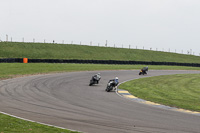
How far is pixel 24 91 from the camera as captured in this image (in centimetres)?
2105

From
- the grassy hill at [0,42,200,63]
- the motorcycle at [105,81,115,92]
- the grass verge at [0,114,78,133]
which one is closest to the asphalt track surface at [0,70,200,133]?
the grass verge at [0,114,78,133]

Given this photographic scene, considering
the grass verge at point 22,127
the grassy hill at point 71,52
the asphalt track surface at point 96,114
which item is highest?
the grassy hill at point 71,52

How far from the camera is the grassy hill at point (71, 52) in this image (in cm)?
6762

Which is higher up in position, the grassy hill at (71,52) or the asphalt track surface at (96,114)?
the grassy hill at (71,52)

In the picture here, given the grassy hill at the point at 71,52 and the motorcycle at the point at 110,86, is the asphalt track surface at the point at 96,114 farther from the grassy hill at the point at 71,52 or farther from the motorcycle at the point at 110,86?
the grassy hill at the point at 71,52

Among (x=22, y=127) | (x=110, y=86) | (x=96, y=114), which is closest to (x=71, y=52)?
(x=110, y=86)

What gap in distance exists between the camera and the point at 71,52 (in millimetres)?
75250

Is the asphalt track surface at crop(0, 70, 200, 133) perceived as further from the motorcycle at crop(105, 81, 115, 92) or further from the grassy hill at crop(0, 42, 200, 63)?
the grassy hill at crop(0, 42, 200, 63)

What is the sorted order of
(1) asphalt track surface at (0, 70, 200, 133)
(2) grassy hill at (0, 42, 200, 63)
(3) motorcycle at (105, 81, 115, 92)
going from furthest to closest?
1. (2) grassy hill at (0, 42, 200, 63)
2. (3) motorcycle at (105, 81, 115, 92)
3. (1) asphalt track surface at (0, 70, 200, 133)

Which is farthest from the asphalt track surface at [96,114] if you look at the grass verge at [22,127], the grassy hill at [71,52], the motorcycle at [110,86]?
the grassy hill at [71,52]

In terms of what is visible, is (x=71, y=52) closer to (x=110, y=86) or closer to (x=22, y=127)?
(x=110, y=86)

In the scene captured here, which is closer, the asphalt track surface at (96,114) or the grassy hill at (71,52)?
the asphalt track surface at (96,114)

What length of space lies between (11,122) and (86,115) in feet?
11.1

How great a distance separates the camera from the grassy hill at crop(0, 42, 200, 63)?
67.6 m
